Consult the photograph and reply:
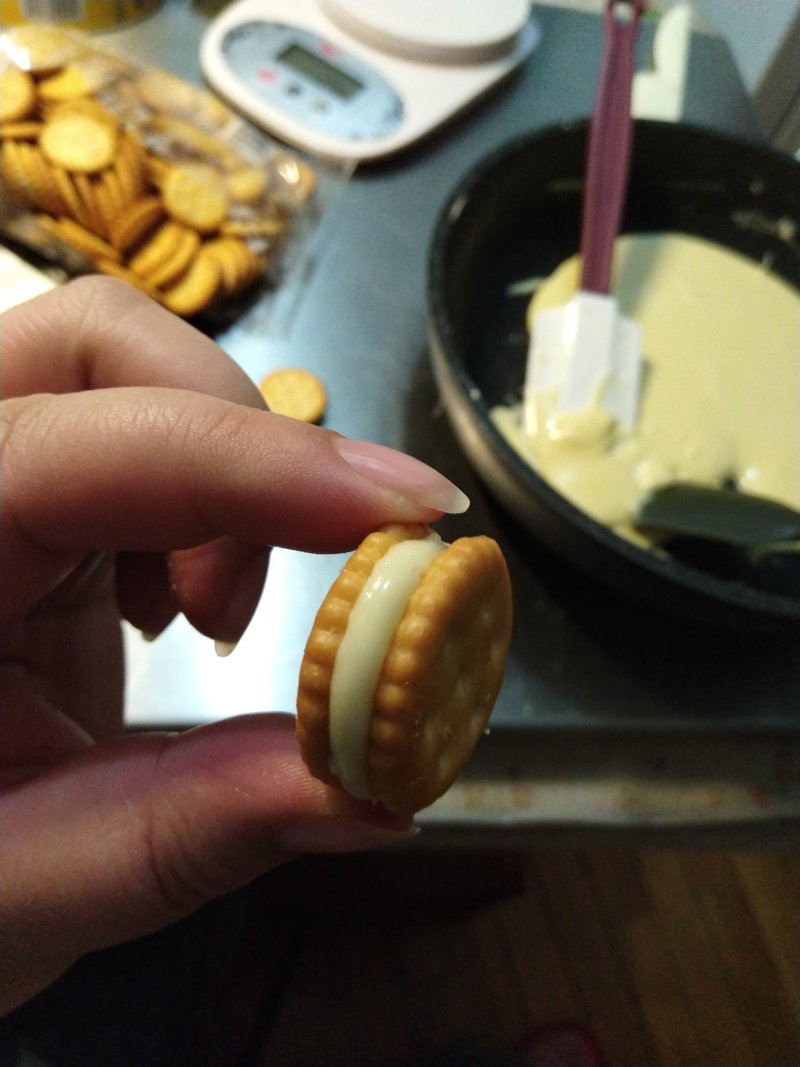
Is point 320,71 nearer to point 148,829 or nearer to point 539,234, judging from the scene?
point 539,234

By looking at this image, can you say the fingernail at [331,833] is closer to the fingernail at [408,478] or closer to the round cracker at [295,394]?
the fingernail at [408,478]

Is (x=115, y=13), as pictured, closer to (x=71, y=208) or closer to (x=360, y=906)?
(x=71, y=208)

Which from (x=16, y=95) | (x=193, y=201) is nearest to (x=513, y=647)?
(x=193, y=201)

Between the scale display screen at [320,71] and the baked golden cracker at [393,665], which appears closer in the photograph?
the baked golden cracker at [393,665]

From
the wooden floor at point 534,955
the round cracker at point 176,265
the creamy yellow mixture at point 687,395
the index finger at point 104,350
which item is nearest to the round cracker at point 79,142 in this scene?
the round cracker at point 176,265

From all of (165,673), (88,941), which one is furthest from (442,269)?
(88,941)
